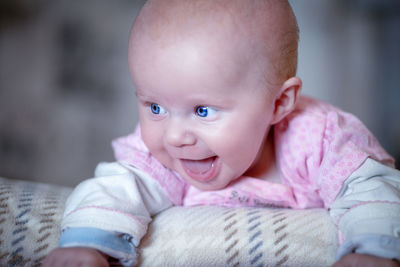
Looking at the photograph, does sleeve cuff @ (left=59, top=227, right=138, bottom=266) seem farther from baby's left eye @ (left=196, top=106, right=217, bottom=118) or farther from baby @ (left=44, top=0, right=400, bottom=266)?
baby's left eye @ (left=196, top=106, right=217, bottom=118)

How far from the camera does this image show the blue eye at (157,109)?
77 cm

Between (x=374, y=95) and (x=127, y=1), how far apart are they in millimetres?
1165

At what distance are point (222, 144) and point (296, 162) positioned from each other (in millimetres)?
226

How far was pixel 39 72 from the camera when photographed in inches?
62.8

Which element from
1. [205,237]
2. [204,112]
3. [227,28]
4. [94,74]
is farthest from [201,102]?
[94,74]

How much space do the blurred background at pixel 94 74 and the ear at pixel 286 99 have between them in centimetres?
84

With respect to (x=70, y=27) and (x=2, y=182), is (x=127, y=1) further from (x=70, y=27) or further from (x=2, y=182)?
(x=2, y=182)

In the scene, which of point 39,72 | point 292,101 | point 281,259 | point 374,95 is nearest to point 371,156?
point 292,101

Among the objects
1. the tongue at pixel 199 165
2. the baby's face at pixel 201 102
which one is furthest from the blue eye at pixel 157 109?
the tongue at pixel 199 165

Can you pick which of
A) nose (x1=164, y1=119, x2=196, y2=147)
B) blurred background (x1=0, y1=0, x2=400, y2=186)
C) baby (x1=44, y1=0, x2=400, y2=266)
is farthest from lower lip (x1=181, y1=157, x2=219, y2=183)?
blurred background (x1=0, y1=0, x2=400, y2=186)

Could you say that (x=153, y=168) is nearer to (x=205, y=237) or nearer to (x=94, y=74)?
(x=205, y=237)

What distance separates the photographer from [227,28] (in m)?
0.72

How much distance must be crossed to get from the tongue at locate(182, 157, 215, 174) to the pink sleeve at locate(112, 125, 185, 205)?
84 mm

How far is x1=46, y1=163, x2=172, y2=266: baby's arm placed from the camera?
0.69 m
